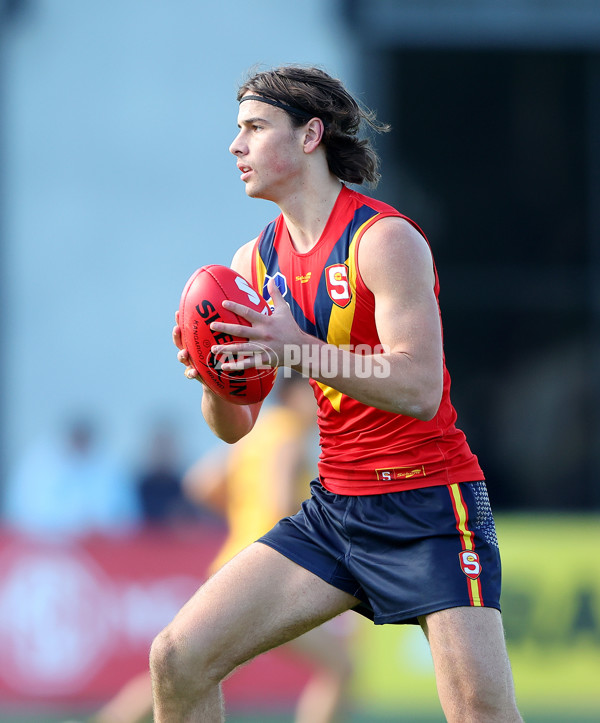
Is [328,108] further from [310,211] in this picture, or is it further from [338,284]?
[338,284]

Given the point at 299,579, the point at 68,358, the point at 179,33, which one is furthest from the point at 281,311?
the point at 179,33

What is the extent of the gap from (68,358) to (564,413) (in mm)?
6303

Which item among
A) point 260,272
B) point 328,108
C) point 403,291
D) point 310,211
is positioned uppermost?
point 328,108

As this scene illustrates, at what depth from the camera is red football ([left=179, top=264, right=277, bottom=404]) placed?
3.47 m

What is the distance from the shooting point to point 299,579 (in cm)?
360

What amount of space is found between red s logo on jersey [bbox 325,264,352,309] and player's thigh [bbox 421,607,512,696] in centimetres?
Answer: 104

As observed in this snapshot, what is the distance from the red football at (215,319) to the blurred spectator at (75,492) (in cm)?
511

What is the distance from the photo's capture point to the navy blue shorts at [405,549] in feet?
11.2

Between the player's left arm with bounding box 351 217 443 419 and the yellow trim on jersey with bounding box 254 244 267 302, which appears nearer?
the player's left arm with bounding box 351 217 443 419

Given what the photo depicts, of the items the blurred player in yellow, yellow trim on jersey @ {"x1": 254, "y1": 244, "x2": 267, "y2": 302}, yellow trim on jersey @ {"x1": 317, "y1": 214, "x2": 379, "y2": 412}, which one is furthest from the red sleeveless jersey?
the blurred player in yellow

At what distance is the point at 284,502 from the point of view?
230 inches

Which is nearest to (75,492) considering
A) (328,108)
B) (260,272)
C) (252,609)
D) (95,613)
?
(95,613)

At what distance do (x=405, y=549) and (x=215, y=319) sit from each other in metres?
0.97

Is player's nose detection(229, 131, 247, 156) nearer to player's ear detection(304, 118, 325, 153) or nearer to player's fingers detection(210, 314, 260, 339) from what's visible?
player's ear detection(304, 118, 325, 153)
